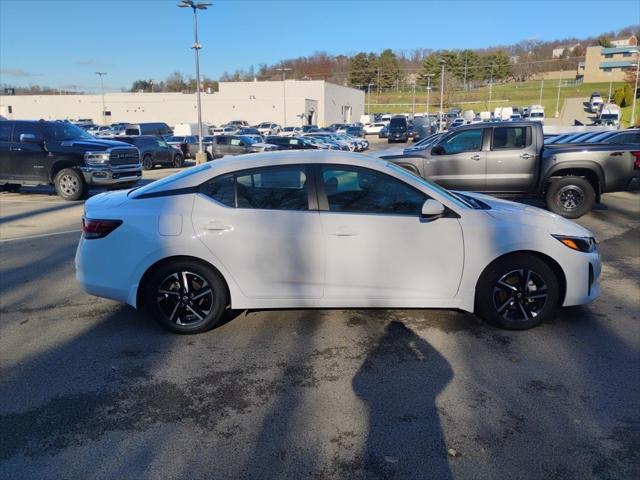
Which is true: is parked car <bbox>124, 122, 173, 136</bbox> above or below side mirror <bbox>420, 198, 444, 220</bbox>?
above

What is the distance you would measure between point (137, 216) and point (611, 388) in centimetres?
387

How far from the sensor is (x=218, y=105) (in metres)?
80.2

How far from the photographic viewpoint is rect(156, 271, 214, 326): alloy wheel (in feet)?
14.7

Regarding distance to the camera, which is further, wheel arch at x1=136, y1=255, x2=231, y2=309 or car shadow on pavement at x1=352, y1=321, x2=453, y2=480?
wheel arch at x1=136, y1=255, x2=231, y2=309

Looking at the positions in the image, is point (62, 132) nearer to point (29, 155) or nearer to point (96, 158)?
point (29, 155)

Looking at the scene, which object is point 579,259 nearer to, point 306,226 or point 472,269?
point 472,269

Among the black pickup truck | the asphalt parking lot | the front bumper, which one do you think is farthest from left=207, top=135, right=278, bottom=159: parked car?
the asphalt parking lot

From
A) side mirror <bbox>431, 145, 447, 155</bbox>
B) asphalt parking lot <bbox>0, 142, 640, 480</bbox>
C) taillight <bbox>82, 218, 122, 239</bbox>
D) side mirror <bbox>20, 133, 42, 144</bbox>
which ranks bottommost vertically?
asphalt parking lot <bbox>0, 142, 640, 480</bbox>

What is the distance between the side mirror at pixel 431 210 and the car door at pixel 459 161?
671cm

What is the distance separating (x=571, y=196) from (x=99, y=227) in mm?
9112

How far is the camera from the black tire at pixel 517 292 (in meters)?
4.44

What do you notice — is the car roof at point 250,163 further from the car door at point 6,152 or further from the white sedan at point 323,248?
the car door at point 6,152

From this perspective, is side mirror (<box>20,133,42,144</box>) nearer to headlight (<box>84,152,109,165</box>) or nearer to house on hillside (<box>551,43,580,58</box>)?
headlight (<box>84,152,109,165</box>)

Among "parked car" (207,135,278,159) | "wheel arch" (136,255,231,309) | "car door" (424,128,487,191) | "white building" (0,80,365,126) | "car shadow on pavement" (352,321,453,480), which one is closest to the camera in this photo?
"car shadow on pavement" (352,321,453,480)
